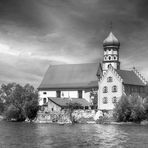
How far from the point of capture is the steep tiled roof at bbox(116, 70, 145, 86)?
350ft

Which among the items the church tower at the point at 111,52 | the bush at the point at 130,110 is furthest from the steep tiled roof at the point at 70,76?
the bush at the point at 130,110

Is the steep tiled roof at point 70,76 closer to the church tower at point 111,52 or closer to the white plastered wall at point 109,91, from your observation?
the church tower at point 111,52

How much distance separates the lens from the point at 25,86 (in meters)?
112

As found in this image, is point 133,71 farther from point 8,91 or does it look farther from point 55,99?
point 8,91

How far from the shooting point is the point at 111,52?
408 ft

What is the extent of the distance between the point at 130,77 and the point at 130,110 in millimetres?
18708

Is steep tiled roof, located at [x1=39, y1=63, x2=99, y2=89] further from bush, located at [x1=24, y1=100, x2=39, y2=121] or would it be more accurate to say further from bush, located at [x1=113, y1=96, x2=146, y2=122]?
bush, located at [x1=113, y1=96, x2=146, y2=122]

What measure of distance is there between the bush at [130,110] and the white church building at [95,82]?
35.5 feet

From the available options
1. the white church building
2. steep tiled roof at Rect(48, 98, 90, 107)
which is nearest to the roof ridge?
the white church building

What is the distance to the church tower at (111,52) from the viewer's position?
123875mm

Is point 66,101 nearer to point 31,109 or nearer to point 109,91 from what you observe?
point 31,109

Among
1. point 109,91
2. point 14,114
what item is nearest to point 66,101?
point 109,91

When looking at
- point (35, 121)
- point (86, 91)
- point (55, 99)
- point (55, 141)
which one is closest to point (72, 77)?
point (86, 91)

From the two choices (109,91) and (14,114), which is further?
(14,114)
